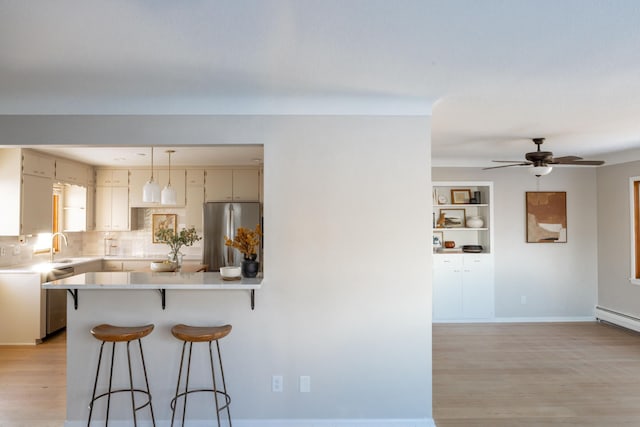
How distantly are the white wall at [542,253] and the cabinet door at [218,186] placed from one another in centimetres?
326

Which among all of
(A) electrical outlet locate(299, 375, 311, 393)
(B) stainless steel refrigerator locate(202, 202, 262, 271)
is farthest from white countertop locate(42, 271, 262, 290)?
(B) stainless steel refrigerator locate(202, 202, 262, 271)

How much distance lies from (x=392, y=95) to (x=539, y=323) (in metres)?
4.82

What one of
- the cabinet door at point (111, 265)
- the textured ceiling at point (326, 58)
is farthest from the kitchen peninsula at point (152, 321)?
the cabinet door at point (111, 265)

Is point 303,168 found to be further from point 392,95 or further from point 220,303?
point 220,303

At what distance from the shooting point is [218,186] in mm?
6008

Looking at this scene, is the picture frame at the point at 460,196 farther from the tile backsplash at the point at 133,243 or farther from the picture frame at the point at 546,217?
the tile backsplash at the point at 133,243

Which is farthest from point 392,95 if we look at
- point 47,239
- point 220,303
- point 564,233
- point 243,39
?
point 47,239

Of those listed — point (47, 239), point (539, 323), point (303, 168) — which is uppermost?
point (303, 168)

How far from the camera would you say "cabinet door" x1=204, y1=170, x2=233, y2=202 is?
19.7 ft

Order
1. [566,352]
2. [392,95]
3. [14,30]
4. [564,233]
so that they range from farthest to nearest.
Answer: [564,233], [566,352], [392,95], [14,30]

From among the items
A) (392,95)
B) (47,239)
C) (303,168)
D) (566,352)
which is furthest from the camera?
Answer: (47,239)

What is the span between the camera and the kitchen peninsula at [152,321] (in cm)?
271

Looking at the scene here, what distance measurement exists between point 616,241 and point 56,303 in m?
7.72

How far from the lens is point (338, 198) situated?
9.05 ft
